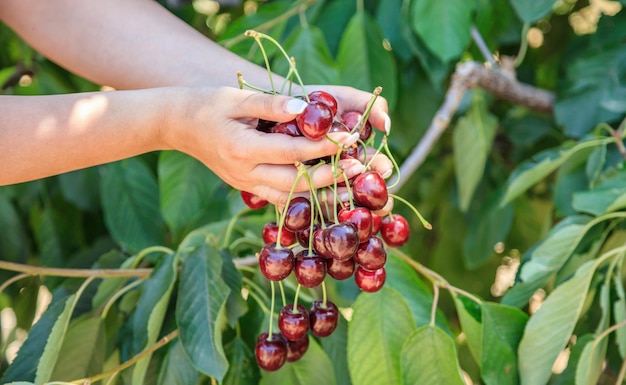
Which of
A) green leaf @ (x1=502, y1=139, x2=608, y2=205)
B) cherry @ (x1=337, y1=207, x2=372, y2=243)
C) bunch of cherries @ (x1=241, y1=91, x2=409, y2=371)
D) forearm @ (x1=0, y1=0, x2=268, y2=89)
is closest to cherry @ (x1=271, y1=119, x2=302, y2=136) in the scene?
bunch of cherries @ (x1=241, y1=91, x2=409, y2=371)

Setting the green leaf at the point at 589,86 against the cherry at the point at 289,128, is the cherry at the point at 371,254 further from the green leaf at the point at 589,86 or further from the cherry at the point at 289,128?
the green leaf at the point at 589,86

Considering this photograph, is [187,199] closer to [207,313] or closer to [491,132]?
[207,313]

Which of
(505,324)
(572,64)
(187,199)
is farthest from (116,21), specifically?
(572,64)

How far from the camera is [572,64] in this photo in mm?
1560

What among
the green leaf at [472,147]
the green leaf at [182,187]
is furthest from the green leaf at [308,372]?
the green leaf at [472,147]

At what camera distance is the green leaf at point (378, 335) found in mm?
990

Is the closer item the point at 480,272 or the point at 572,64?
the point at 572,64

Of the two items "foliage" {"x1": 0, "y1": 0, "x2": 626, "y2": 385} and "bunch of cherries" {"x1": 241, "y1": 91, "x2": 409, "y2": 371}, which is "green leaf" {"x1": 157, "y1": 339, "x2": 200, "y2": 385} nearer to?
"foliage" {"x1": 0, "y1": 0, "x2": 626, "y2": 385}

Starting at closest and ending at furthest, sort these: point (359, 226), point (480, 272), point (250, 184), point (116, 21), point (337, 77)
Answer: point (359, 226) < point (250, 184) < point (116, 21) < point (337, 77) < point (480, 272)

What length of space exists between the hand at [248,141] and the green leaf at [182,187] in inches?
18.1

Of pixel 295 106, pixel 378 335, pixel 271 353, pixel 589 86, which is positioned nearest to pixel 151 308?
pixel 271 353

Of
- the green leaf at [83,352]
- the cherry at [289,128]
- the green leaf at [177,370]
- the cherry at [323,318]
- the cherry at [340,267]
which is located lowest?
the green leaf at [83,352]

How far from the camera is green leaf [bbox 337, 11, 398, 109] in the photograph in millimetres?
1392

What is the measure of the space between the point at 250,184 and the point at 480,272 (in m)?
1.13
